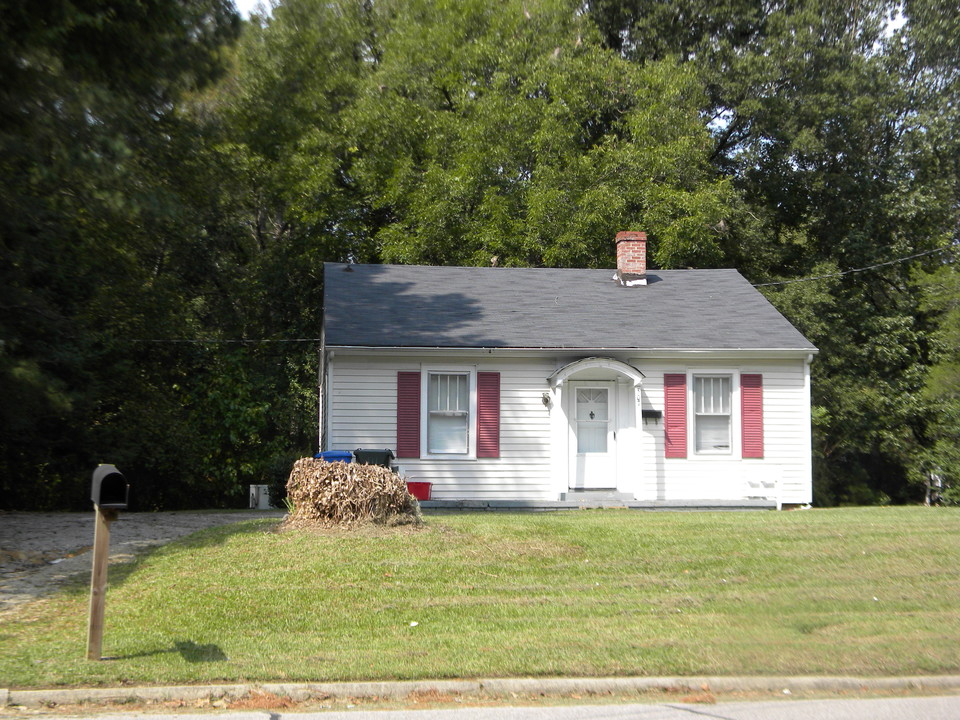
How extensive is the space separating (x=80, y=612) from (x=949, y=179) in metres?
29.9

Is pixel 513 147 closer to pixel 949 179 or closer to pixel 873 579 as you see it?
pixel 949 179

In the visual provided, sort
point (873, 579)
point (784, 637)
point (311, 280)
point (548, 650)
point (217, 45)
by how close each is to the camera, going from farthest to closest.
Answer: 1. point (311, 280)
2. point (217, 45)
3. point (873, 579)
4. point (784, 637)
5. point (548, 650)

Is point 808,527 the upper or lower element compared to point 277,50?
lower

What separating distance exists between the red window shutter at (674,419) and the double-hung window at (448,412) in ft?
12.9

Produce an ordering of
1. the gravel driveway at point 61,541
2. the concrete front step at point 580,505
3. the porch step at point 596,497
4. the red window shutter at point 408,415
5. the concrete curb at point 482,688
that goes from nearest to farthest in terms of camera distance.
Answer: the concrete curb at point 482,688 → the gravel driveway at point 61,541 → the concrete front step at point 580,505 → the red window shutter at point 408,415 → the porch step at point 596,497

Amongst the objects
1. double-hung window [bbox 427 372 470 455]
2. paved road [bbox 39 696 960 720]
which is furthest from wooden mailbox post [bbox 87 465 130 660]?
double-hung window [bbox 427 372 470 455]

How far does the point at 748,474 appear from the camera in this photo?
1891cm

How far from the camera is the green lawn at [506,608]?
7.75m

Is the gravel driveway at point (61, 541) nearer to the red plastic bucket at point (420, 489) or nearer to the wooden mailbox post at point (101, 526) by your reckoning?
the wooden mailbox post at point (101, 526)

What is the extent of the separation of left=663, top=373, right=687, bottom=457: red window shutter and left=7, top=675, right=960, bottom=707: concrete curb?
1097cm

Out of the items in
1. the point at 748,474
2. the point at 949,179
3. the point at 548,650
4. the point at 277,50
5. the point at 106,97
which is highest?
the point at 277,50

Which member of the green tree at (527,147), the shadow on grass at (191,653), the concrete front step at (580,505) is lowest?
the shadow on grass at (191,653)

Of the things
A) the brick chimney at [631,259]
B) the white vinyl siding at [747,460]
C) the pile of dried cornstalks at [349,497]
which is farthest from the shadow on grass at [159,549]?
the brick chimney at [631,259]

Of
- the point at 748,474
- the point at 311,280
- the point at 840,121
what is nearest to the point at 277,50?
the point at 311,280
